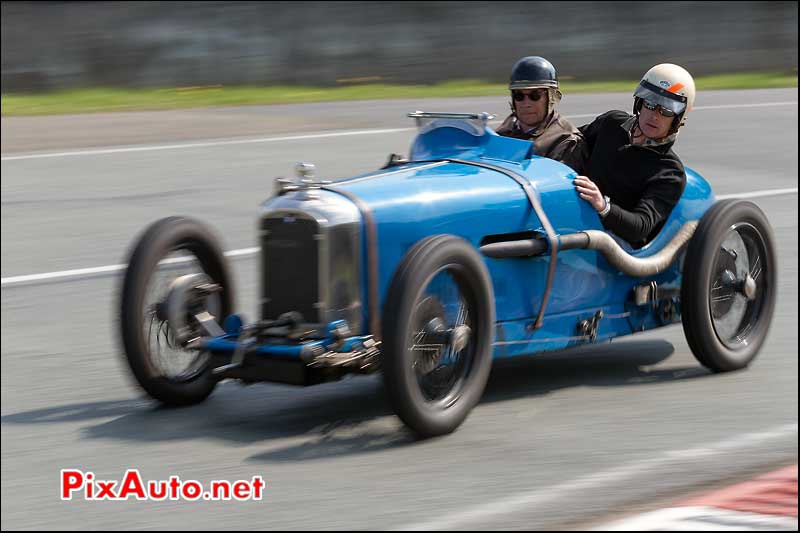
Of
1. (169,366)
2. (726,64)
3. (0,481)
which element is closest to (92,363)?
(169,366)

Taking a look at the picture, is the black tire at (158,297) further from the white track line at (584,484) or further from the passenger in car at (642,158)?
the passenger in car at (642,158)

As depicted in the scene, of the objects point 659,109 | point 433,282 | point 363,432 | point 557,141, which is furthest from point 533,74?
point 363,432

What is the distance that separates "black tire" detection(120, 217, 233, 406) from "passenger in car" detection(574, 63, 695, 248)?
179cm

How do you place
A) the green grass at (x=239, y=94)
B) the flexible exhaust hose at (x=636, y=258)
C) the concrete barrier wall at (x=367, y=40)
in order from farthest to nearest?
the concrete barrier wall at (x=367, y=40), the green grass at (x=239, y=94), the flexible exhaust hose at (x=636, y=258)

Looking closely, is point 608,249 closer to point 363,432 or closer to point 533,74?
point 533,74

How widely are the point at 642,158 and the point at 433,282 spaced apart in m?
1.66

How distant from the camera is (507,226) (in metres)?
6.31

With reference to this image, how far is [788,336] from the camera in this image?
26.1ft

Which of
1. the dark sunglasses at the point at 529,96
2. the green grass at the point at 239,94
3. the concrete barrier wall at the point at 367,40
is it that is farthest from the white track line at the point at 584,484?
the concrete barrier wall at the point at 367,40

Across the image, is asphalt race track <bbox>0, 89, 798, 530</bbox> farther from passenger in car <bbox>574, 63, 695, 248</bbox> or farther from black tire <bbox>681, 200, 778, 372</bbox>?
passenger in car <bbox>574, 63, 695, 248</bbox>

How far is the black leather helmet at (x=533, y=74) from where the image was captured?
22.6 ft

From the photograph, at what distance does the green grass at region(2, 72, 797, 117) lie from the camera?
19.5 metres

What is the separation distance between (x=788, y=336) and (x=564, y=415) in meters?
2.25

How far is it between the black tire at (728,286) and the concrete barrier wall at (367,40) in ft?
48.5
